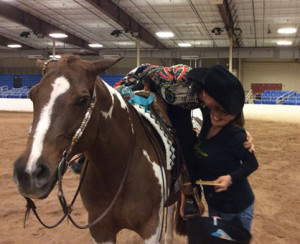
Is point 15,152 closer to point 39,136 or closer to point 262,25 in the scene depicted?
point 39,136

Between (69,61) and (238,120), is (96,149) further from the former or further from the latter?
(238,120)

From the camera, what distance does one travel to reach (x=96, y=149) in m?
1.70

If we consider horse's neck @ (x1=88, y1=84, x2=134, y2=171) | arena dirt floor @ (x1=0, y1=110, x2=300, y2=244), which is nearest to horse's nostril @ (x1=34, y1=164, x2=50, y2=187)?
horse's neck @ (x1=88, y1=84, x2=134, y2=171)

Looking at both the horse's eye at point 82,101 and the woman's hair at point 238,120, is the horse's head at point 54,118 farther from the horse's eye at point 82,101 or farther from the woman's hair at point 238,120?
the woman's hair at point 238,120

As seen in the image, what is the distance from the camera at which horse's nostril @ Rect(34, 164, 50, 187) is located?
123 cm

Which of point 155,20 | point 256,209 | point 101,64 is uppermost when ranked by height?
point 155,20

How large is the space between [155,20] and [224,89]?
43.5 feet

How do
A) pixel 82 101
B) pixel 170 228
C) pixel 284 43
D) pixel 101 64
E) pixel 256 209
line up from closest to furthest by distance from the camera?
pixel 82 101
pixel 101 64
pixel 170 228
pixel 256 209
pixel 284 43

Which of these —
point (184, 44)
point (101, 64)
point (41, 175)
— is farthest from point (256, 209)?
point (184, 44)

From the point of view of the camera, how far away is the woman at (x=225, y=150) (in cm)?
173

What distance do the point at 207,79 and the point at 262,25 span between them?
46.5 feet

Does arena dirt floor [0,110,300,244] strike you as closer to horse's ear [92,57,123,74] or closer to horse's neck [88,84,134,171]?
horse's neck [88,84,134,171]

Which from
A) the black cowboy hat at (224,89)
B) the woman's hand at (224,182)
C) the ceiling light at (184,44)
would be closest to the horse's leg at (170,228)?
the woman's hand at (224,182)

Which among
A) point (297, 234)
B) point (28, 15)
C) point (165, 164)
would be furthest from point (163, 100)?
point (28, 15)
